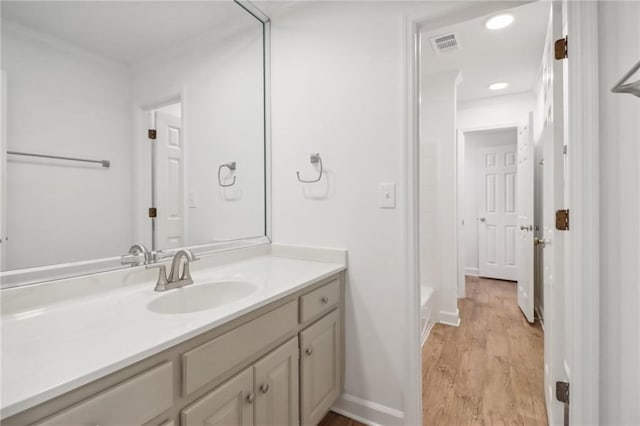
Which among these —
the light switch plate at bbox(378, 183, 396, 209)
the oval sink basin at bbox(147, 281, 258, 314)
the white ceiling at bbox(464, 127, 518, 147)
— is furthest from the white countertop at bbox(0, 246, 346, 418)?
the white ceiling at bbox(464, 127, 518, 147)

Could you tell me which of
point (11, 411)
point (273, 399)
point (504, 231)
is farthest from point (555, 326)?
point (504, 231)

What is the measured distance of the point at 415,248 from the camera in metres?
1.53

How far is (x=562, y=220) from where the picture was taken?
127cm

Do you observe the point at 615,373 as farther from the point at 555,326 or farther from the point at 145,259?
the point at 145,259

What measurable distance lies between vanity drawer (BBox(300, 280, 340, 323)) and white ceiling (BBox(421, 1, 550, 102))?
6.18 ft

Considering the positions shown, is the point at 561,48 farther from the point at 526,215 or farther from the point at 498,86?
the point at 498,86

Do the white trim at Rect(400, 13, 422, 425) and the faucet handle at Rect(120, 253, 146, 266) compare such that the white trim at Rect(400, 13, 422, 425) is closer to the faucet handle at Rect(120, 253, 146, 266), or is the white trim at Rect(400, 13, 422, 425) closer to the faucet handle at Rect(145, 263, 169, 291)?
the faucet handle at Rect(145, 263, 169, 291)

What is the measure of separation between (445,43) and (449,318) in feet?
8.20

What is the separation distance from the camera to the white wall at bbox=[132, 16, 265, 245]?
156 cm

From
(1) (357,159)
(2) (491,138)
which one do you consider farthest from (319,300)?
(2) (491,138)

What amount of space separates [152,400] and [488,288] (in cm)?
458

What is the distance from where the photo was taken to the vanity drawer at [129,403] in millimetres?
645

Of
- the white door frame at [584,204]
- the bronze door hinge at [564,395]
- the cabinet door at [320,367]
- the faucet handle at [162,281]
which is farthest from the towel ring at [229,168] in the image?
the bronze door hinge at [564,395]

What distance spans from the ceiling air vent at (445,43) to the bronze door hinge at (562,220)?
5.77 feet
